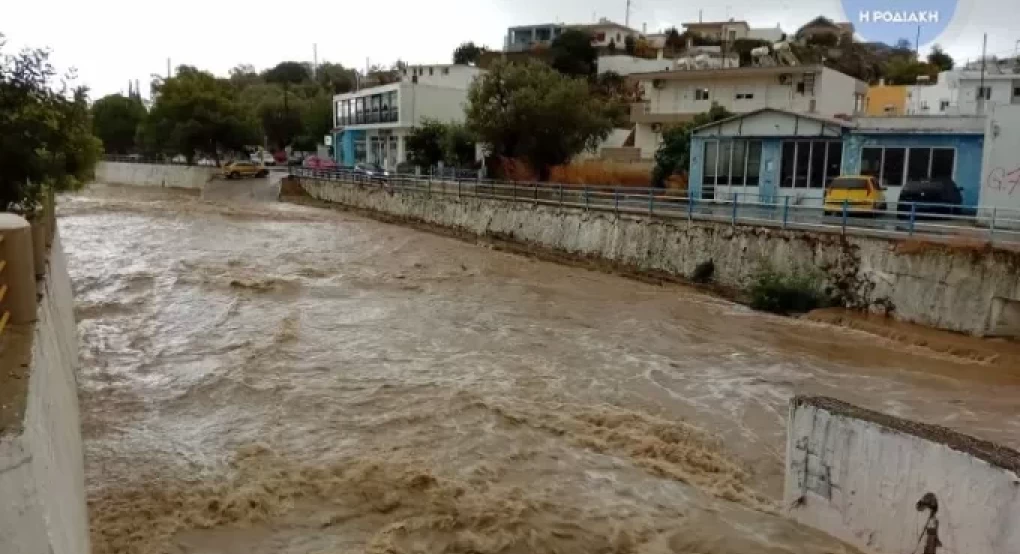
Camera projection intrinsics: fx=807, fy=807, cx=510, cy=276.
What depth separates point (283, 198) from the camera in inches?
1932

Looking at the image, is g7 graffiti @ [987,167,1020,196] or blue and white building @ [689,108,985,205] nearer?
g7 graffiti @ [987,167,1020,196]

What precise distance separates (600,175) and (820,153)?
11521mm

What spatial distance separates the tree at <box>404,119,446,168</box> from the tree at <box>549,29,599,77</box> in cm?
2596

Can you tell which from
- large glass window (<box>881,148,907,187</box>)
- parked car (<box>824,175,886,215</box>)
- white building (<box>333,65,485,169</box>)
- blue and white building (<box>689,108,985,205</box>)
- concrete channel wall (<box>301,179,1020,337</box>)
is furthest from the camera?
white building (<box>333,65,485,169</box>)

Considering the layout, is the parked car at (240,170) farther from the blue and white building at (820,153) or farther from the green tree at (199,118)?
the blue and white building at (820,153)

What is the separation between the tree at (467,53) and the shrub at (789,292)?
76537 millimetres

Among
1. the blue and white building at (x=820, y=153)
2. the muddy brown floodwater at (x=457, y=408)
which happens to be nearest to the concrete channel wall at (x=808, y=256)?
the muddy brown floodwater at (x=457, y=408)

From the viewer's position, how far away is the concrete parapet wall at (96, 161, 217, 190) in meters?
59.0

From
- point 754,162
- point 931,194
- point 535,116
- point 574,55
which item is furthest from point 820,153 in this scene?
point 574,55

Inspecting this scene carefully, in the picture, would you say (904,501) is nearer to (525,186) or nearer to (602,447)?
(602,447)

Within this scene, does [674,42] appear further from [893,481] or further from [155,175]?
[893,481]

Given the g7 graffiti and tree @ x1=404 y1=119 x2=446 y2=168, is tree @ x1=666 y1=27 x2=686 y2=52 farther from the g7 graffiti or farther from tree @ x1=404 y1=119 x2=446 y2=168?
the g7 graffiti

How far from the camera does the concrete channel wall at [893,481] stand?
534 centimetres

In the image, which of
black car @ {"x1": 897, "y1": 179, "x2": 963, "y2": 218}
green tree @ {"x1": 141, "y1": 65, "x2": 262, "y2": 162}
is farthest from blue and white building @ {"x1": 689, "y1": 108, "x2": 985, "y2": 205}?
green tree @ {"x1": 141, "y1": 65, "x2": 262, "y2": 162}
